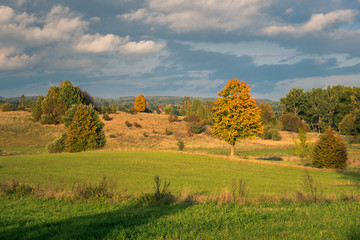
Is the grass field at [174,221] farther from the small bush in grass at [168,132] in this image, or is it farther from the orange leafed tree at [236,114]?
the small bush in grass at [168,132]

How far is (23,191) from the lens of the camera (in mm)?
11492

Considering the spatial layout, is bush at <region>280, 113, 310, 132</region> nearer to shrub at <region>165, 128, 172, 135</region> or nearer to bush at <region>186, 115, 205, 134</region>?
bush at <region>186, 115, 205, 134</region>

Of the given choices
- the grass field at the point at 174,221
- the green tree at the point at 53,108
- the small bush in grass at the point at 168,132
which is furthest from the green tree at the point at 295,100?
the grass field at the point at 174,221

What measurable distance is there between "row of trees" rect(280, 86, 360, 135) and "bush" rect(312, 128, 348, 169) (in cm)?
6240

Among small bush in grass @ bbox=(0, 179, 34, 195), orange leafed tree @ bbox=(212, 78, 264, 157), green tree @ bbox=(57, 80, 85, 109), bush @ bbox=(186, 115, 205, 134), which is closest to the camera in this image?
small bush in grass @ bbox=(0, 179, 34, 195)

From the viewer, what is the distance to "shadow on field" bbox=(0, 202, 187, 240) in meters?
6.18

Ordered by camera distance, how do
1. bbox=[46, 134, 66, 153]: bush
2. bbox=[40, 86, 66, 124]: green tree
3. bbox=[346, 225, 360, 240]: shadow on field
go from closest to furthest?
bbox=[346, 225, 360, 240]: shadow on field, bbox=[46, 134, 66, 153]: bush, bbox=[40, 86, 66, 124]: green tree

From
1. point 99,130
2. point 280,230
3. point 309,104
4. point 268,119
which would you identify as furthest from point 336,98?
point 280,230

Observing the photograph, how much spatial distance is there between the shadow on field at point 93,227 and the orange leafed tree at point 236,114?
31242 millimetres

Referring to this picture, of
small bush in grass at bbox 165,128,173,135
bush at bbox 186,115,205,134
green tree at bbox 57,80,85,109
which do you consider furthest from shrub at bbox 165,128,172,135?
green tree at bbox 57,80,85,109

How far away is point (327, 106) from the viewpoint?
10169 cm

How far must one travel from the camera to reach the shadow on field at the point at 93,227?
20.3 feet

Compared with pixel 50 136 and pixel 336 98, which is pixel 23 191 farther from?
pixel 336 98

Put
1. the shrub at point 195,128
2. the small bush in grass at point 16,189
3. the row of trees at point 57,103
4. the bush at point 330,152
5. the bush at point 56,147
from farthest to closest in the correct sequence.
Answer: the shrub at point 195,128 → the row of trees at point 57,103 → the bush at point 56,147 → the bush at point 330,152 → the small bush in grass at point 16,189
